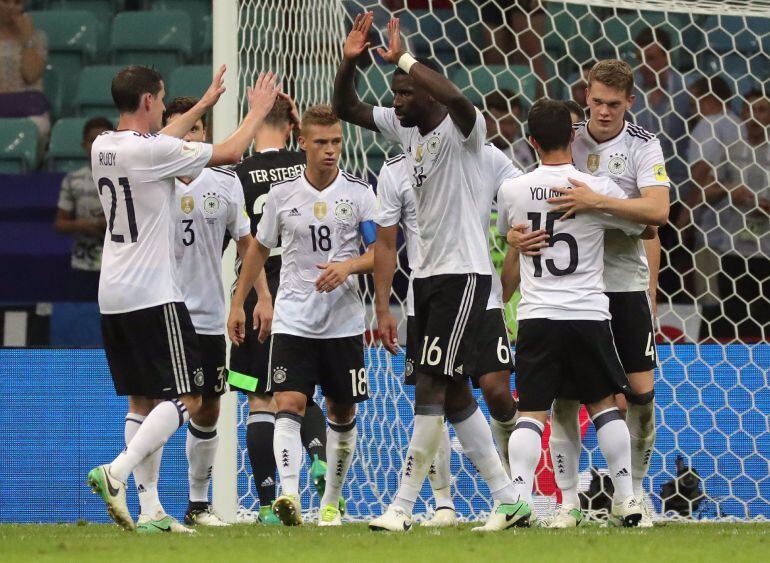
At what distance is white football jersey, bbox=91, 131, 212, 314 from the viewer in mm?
5438

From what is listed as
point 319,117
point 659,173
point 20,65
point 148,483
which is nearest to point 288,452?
point 148,483

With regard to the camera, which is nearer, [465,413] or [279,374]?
[465,413]

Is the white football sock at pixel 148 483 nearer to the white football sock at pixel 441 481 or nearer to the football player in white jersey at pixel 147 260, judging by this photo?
the football player in white jersey at pixel 147 260

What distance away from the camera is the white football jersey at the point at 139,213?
5.44 meters

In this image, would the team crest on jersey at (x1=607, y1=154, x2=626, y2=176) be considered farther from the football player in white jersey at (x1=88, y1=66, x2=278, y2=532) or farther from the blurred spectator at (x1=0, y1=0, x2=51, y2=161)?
the blurred spectator at (x1=0, y1=0, x2=51, y2=161)

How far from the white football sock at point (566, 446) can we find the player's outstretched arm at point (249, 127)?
5.44ft

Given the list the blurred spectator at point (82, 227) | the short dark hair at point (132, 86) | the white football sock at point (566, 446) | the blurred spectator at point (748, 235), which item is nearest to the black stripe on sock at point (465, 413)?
the white football sock at point (566, 446)

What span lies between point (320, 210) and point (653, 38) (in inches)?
143

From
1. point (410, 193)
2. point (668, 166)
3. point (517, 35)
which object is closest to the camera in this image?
point (410, 193)

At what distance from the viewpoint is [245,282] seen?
6.35 metres

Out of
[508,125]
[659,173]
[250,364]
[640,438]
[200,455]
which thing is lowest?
[200,455]

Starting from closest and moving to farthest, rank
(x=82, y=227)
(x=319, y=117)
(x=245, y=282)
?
(x=319, y=117)
(x=245, y=282)
(x=82, y=227)

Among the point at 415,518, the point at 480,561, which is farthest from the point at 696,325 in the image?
the point at 480,561

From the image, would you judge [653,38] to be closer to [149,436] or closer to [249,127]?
[249,127]
